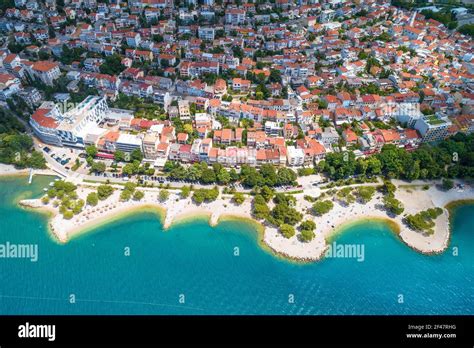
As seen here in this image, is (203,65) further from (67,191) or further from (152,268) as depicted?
(152,268)

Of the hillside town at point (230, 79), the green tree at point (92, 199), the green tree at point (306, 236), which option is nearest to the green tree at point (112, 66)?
the hillside town at point (230, 79)

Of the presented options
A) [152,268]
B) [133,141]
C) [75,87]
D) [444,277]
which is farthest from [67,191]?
[444,277]

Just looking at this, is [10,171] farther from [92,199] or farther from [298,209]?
[298,209]

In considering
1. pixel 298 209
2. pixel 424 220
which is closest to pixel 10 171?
pixel 298 209

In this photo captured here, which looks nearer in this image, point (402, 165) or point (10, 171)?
point (402, 165)

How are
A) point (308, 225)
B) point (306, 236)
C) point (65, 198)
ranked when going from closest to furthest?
1. point (306, 236)
2. point (308, 225)
3. point (65, 198)

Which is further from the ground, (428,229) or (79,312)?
(428,229)

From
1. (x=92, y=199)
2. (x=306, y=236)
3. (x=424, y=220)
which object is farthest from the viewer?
(x=92, y=199)

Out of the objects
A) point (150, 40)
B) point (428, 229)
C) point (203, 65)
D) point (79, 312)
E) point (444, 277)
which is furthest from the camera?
point (150, 40)
